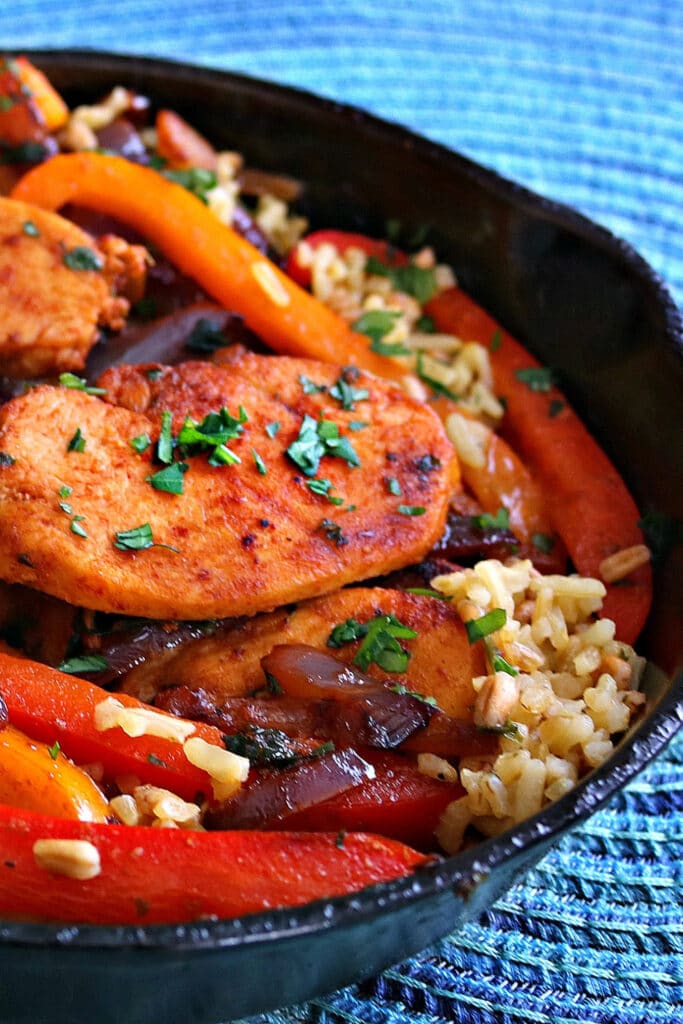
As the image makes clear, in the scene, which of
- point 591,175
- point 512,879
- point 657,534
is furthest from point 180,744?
point 591,175

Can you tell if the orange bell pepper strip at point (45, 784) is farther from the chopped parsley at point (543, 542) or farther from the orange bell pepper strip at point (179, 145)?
the orange bell pepper strip at point (179, 145)

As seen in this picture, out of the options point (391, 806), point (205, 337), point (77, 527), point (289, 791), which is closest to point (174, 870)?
point (289, 791)

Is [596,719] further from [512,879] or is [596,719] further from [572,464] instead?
[572,464]

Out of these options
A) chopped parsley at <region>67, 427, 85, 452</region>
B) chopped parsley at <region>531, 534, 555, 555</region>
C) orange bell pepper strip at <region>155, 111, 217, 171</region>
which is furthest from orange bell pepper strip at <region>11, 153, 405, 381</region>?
chopped parsley at <region>67, 427, 85, 452</region>

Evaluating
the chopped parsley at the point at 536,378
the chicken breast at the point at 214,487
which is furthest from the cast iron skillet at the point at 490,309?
the chicken breast at the point at 214,487

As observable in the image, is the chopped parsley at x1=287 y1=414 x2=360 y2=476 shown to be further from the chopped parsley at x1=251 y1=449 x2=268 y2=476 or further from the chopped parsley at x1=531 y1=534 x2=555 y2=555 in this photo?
the chopped parsley at x1=531 y1=534 x2=555 y2=555

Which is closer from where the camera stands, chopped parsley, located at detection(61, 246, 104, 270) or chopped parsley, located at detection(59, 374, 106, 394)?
chopped parsley, located at detection(59, 374, 106, 394)

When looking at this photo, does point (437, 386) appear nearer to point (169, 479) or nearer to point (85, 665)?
point (169, 479)

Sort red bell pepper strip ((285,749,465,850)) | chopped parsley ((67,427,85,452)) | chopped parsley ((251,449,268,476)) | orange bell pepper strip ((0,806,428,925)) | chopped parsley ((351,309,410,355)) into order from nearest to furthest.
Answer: orange bell pepper strip ((0,806,428,925))
red bell pepper strip ((285,749,465,850))
chopped parsley ((67,427,85,452))
chopped parsley ((251,449,268,476))
chopped parsley ((351,309,410,355))
